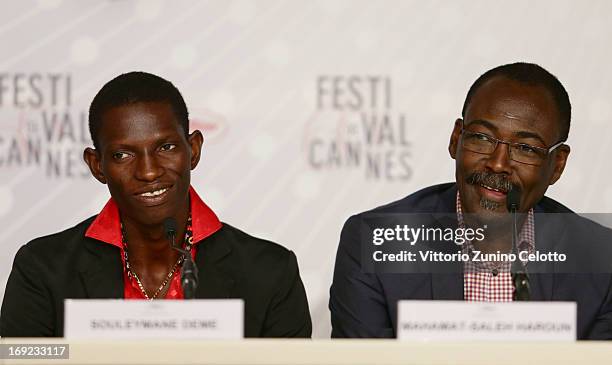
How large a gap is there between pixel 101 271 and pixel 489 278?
3.23 ft

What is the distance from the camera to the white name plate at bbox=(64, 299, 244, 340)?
1.57 metres

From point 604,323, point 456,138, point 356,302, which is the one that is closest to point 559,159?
point 456,138

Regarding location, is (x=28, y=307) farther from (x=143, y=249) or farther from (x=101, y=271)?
(x=143, y=249)

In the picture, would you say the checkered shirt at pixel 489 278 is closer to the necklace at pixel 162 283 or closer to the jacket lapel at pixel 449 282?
the jacket lapel at pixel 449 282

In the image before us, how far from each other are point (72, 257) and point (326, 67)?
3.33ft

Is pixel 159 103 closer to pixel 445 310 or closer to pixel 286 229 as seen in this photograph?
pixel 286 229

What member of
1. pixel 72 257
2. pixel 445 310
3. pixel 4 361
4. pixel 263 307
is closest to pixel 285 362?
pixel 445 310

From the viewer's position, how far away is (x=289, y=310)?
7.25 ft

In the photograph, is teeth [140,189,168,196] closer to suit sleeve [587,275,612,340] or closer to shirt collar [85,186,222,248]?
shirt collar [85,186,222,248]

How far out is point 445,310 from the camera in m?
1.60

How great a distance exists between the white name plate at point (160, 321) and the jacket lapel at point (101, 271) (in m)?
0.54

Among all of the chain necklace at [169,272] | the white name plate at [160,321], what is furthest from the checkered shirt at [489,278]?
the white name plate at [160,321]

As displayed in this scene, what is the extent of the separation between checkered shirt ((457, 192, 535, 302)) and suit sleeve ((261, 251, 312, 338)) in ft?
1.37

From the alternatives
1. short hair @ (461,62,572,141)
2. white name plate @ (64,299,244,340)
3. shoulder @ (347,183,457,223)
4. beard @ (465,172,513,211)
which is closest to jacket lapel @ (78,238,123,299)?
white name plate @ (64,299,244,340)
